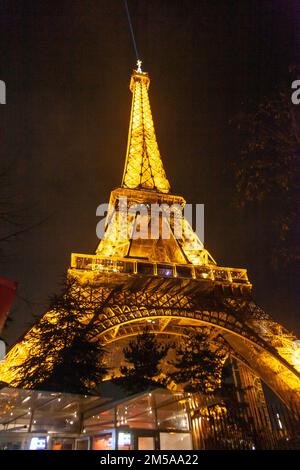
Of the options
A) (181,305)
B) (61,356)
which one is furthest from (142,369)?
(181,305)

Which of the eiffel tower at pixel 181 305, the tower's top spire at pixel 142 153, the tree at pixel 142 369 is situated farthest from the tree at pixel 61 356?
the tower's top spire at pixel 142 153

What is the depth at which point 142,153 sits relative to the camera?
34.1m

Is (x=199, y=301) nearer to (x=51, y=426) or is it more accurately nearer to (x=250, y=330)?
(x=250, y=330)

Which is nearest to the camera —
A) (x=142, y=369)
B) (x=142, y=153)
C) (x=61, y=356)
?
(x=61, y=356)

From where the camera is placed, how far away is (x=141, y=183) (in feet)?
103

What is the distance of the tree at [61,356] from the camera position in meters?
12.8

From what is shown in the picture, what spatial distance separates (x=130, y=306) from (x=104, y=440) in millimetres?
11748

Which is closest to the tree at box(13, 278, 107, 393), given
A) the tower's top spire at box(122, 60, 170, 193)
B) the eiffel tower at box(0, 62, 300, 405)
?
the eiffel tower at box(0, 62, 300, 405)

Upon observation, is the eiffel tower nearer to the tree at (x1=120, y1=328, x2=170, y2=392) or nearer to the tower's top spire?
the tree at (x1=120, y1=328, x2=170, y2=392)

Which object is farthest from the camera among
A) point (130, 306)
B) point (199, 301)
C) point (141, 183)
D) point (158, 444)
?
point (141, 183)

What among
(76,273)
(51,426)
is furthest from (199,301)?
(51,426)

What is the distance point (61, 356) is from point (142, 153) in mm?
24454

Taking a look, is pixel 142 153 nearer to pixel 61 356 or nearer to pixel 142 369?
pixel 142 369

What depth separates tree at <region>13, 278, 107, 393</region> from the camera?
42.1ft
